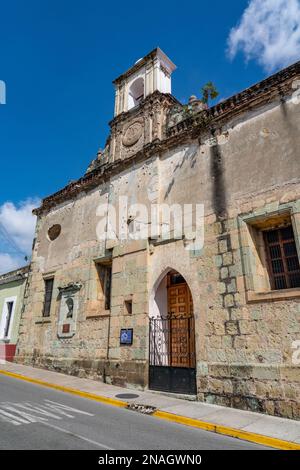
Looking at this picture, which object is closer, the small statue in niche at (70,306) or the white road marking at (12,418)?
the white road marking at (12,418)

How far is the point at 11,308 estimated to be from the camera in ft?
48.8

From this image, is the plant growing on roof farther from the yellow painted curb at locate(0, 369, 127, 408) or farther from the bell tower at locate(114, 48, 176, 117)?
the yellow painted curb at locate(0, 369, 127, 408)

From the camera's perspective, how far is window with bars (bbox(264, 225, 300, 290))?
22.8ft

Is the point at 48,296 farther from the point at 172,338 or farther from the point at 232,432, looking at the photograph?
the point at 232,432

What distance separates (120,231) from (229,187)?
392 cm

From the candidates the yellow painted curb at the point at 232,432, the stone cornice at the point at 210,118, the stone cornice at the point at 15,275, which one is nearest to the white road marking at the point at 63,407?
the yellow painted curb at the point at 232,432

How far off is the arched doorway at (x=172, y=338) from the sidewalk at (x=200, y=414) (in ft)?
1.30

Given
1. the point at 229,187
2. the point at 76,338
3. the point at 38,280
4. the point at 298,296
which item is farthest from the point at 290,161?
the point at 38,280

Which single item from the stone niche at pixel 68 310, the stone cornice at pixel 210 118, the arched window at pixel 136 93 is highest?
the arched window at pixel 136 93

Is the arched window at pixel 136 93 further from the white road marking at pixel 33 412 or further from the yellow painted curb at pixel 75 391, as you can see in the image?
the white road marking at pixel 33 412

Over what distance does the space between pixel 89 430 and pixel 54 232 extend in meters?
10.00

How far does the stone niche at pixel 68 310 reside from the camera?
11.0 meters

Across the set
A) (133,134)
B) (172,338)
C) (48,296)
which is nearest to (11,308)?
(48,296)

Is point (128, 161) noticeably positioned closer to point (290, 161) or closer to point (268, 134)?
point (268, 134)
